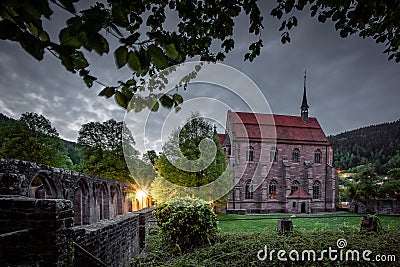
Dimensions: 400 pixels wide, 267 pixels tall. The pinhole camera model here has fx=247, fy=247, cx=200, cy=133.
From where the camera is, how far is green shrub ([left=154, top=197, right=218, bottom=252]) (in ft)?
27.1

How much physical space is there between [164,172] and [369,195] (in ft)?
85.4

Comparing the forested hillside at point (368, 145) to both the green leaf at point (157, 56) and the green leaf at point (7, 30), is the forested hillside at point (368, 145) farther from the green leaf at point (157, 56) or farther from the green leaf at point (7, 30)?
the green leaf at point (7, 30)

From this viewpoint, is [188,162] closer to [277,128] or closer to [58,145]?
[58,145]

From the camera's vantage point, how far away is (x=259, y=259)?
6.47 m

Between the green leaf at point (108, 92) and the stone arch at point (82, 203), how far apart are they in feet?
37.9

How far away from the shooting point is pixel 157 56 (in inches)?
41.9

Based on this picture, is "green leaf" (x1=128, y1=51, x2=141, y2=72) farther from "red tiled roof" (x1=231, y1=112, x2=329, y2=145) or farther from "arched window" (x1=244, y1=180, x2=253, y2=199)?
"arched window" (x1=244, y1=180, x2=253, y2=199)

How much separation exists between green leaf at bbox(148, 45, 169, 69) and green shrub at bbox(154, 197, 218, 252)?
7.81m

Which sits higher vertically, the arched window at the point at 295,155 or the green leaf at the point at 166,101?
the green leaf at the point at 166,101

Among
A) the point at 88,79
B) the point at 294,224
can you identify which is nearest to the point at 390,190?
the point at 294,224

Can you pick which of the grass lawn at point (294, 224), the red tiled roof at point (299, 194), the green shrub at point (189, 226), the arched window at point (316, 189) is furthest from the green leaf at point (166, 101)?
the arched window at point (316, 189)

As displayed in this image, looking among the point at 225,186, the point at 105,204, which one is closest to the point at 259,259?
the point at 105,204

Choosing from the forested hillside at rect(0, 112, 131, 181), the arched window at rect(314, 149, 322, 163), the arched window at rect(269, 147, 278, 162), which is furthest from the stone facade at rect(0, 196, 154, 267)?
the arched window at rect(314, 149, 322, 163)

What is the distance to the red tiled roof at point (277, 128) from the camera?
32.5 meters
